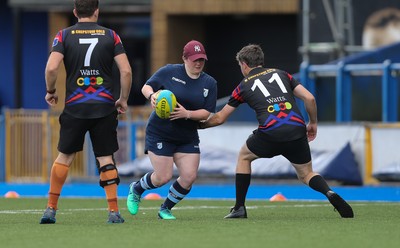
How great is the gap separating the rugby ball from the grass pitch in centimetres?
108

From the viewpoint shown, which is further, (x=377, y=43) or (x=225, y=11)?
(x=225, y=11)

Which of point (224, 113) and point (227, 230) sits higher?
point (224, 113)

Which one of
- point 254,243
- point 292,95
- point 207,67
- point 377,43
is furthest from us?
point 207,67

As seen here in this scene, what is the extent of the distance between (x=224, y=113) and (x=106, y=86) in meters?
1.55

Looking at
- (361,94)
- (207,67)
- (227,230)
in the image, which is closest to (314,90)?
(361,94)

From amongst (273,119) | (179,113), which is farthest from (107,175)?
(273,119)

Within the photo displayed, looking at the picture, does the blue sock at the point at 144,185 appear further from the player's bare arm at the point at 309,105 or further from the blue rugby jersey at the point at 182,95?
the player's bare arm at the point at 309,105

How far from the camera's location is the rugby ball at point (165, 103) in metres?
12.1

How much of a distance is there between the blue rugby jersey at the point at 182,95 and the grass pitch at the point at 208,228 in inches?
34.1

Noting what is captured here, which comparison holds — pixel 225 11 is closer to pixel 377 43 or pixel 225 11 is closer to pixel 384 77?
A: pixel 377 43

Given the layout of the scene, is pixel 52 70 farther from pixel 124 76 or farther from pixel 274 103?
pixel 274 103

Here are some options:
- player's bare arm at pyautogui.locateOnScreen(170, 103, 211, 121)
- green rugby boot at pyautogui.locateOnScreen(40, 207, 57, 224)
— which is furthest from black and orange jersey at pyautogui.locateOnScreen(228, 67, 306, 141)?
green rugby boot at pyautogui.locateOnScreen(40, 207, 57, 224)

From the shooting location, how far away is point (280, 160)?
20.8 meters

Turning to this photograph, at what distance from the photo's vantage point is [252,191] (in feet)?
65.1
